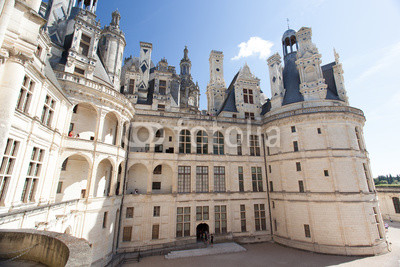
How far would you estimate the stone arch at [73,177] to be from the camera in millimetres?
15328

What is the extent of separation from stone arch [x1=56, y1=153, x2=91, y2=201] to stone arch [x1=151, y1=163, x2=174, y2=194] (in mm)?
7383

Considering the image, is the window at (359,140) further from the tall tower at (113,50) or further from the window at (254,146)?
the tall tower at (113,50)

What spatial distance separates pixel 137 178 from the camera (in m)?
21.5

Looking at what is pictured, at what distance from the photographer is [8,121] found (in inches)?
235

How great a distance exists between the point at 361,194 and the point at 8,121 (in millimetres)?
27183

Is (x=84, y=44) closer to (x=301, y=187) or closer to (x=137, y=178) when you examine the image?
(x=137, y=178)

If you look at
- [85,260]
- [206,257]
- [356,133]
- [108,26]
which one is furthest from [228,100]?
[85,260]

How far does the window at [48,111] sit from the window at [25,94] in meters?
1.77

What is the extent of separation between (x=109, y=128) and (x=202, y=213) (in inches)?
544

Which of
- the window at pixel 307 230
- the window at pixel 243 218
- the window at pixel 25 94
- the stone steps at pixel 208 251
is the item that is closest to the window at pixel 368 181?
the window at pixel 307 230

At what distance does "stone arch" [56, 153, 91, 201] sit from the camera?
15.3 m

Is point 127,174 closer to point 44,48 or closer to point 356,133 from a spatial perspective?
point 44,48

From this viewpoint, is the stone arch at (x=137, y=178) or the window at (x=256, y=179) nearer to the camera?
the stone arch at (x=137, y=178)

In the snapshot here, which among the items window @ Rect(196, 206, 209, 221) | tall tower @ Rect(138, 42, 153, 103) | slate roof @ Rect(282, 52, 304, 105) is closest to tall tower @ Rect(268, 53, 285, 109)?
slate roof @ Rect(282, 52, 304, 105)
